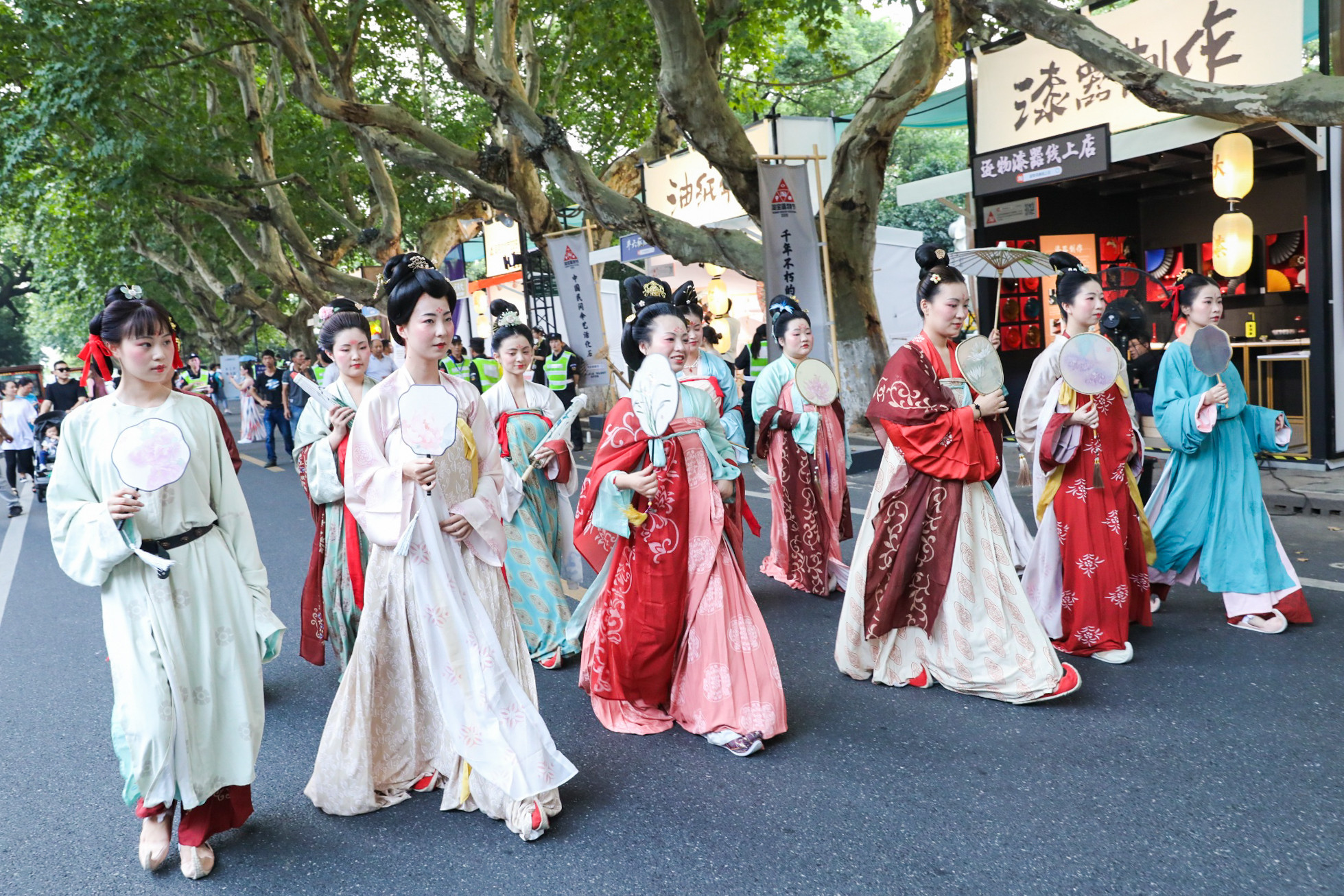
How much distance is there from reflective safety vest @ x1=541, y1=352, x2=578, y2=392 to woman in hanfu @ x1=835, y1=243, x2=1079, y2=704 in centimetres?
728

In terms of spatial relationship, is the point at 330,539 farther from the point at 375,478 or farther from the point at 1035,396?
the point at 1035,396

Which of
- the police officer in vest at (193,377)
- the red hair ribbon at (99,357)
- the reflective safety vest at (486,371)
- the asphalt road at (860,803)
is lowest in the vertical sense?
the asphalt road at (860,803)

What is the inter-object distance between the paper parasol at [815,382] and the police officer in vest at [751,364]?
501 centimetres

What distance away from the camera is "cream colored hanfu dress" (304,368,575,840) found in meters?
2.90

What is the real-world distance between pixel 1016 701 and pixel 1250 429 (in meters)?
1.93

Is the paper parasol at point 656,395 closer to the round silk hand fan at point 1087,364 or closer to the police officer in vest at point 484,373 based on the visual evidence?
the round silk hand fan at point 1087,364

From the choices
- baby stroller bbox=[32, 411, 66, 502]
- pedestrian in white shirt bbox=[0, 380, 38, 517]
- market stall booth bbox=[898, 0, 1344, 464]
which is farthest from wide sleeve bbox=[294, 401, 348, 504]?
pedestrian in white shirt bbox=[0, 380, 38, 517]

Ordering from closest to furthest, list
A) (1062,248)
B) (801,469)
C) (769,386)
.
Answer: (801,469) < (769,386) < (1062,248)

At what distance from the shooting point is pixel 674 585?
11.6 feet

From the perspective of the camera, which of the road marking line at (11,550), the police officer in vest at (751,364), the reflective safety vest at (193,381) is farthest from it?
Result: the reflective safety vest at (193,381)

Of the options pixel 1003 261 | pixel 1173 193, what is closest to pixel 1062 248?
pixel 1173 193

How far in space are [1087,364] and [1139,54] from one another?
589 cm

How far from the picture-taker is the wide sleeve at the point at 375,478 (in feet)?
9.55

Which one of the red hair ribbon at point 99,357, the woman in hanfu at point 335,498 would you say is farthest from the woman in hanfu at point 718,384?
the red hair ribbon at point 99,357
